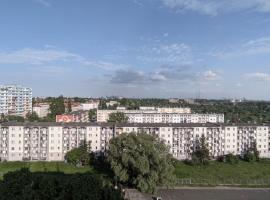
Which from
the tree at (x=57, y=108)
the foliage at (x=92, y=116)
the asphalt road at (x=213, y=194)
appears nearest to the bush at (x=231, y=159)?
the asphalt road at (x=213, y=194)

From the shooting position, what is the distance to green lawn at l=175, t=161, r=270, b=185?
40281mm

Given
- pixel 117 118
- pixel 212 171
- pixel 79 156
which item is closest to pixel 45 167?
pixel 79 156

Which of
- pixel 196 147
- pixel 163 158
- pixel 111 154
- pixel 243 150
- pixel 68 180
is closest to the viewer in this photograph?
pixel 68 180

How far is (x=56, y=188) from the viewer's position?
20938mm

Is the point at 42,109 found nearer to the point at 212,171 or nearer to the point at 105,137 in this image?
the point at 105,137

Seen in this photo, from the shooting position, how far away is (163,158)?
36031 millimetres

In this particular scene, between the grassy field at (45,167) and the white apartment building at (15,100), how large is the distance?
51.5 meters

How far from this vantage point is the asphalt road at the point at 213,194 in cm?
3379

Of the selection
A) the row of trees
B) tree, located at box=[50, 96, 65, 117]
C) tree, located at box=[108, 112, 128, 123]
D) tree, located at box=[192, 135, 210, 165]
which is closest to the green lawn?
tree, located at box=[192, 135, 210, 165]

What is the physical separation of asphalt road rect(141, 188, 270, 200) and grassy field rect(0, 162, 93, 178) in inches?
475

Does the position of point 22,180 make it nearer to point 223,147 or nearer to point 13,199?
point 13,199

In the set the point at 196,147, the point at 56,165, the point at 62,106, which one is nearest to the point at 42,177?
the point at 56,165

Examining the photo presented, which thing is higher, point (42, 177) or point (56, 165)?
point (42, 177)

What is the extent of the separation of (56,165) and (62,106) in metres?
56.2
